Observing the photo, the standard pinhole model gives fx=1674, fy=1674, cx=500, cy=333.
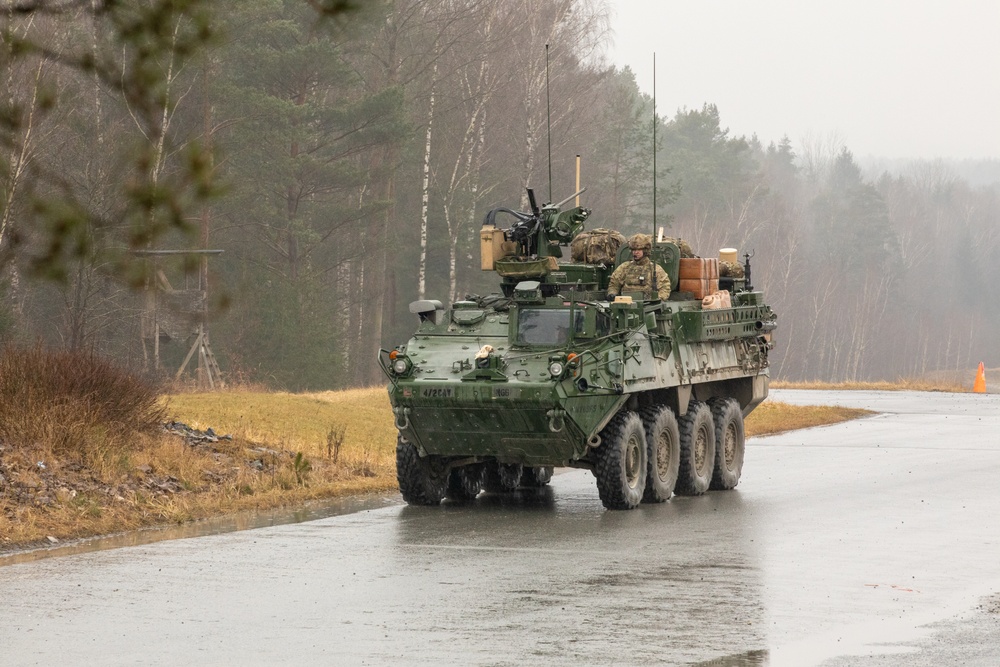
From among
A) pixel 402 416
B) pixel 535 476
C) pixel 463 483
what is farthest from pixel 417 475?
pixel 535 476

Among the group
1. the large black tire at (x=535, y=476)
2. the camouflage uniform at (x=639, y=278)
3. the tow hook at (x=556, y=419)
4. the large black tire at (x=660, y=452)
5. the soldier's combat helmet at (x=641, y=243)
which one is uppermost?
the soldier's combat helmet at (x=641, y=243)

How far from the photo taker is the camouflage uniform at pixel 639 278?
18422mm

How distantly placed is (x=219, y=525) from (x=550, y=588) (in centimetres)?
477

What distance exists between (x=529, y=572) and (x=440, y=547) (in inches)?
62.6

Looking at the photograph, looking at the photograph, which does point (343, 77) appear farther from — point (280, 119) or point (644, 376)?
point (644, 376)

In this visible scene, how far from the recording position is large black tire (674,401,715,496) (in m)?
18.3

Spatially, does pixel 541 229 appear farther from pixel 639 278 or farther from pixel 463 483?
pixel 463 483

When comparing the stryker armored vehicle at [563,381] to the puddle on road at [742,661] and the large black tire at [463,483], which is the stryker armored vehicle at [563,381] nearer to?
the large black tire at [463,483]

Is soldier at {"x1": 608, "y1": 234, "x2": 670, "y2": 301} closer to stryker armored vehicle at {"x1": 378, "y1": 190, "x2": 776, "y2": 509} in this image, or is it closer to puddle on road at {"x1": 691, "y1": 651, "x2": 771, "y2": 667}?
stryker armored vehicle at {"x1": 378, "y1": 190, "x2": 776, "y2": 509}

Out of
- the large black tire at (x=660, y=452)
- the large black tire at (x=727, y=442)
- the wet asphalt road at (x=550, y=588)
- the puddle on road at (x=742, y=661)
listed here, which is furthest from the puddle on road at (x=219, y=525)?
the puddle on road at (x=742, y=661)

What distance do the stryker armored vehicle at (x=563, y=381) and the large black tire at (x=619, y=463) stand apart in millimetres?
14

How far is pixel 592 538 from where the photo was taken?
1456cm

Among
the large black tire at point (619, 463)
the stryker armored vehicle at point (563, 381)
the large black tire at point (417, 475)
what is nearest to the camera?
the stryker armored vehicle at point (563, 381)

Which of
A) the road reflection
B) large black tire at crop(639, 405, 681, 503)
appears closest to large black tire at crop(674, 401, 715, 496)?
large black tire at crop(639, 405, 681, 503)
